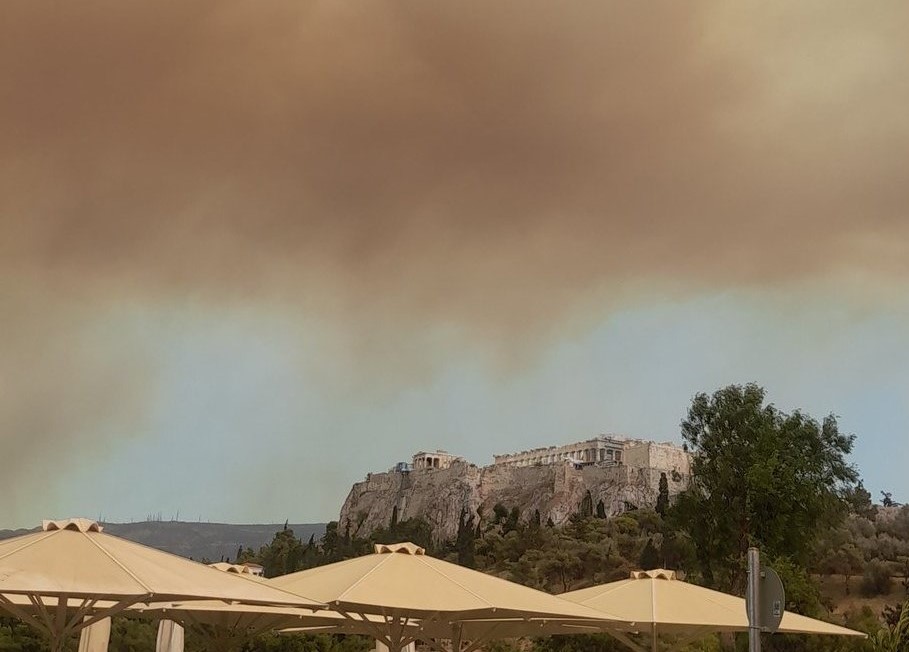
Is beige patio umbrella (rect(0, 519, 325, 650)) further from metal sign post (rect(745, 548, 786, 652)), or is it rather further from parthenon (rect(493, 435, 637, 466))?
parthenon (rect(493, 435, 637, 466))

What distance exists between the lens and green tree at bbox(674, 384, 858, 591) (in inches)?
1067

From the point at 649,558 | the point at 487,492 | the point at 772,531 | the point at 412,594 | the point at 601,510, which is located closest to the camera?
the point at 412,594

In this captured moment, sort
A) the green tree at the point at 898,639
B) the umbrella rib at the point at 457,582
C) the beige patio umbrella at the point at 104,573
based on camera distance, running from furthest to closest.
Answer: the green tree at the point at 898,639 < the umbrella rib at the point at 457,582 < the beige patio umbrella at the point at 104,573

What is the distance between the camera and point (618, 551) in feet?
165

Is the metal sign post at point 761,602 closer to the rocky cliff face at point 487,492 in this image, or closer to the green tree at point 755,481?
the green tree at point 755,481

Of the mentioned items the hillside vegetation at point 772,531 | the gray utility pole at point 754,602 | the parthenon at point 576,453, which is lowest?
the gray utility pole at point 754,602

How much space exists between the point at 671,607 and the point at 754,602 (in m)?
6.13

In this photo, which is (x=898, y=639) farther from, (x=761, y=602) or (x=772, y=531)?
(x=761, y=602)

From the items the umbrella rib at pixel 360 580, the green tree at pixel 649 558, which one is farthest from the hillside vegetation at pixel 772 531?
the umbrella rib at pixel 360 580

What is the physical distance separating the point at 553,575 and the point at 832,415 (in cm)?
2255

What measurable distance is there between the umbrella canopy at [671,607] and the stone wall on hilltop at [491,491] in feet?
235

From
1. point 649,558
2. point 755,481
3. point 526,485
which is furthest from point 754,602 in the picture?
point 526,485

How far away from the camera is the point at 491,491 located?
93.3m

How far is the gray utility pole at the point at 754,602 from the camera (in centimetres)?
445
